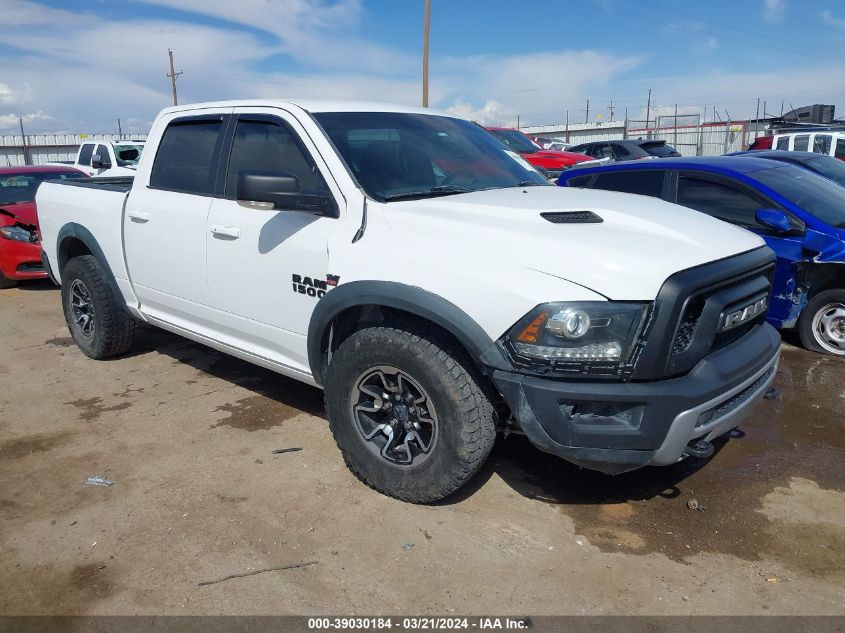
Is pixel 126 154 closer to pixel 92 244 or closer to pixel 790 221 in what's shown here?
pixel 92 244

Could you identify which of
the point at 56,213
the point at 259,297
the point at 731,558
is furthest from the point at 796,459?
the point at 56,213

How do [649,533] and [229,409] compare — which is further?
[229,409]

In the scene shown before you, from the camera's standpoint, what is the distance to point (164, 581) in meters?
2.77

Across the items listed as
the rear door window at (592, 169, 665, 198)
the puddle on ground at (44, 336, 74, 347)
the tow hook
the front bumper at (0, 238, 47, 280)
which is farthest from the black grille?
the front bumper at (0, 238, 47, 280)

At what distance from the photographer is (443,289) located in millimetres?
2840

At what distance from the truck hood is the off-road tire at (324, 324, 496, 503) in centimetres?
45

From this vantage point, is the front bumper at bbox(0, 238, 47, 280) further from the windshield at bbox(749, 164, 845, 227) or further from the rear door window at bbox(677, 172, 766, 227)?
the windshield at bbox(749, 164, 845, 227)

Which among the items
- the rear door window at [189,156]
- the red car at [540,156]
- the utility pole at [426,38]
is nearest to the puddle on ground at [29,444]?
the rear door window at [189,156]

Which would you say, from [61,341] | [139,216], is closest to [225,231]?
[139,216]

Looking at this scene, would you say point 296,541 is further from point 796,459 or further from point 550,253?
point 796,459

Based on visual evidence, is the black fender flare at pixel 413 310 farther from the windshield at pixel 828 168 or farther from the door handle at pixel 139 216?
the windshield at pixel 828 168

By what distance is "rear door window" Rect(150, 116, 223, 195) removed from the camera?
4145 mm

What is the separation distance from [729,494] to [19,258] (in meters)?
8.33

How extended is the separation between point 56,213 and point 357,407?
369cm
